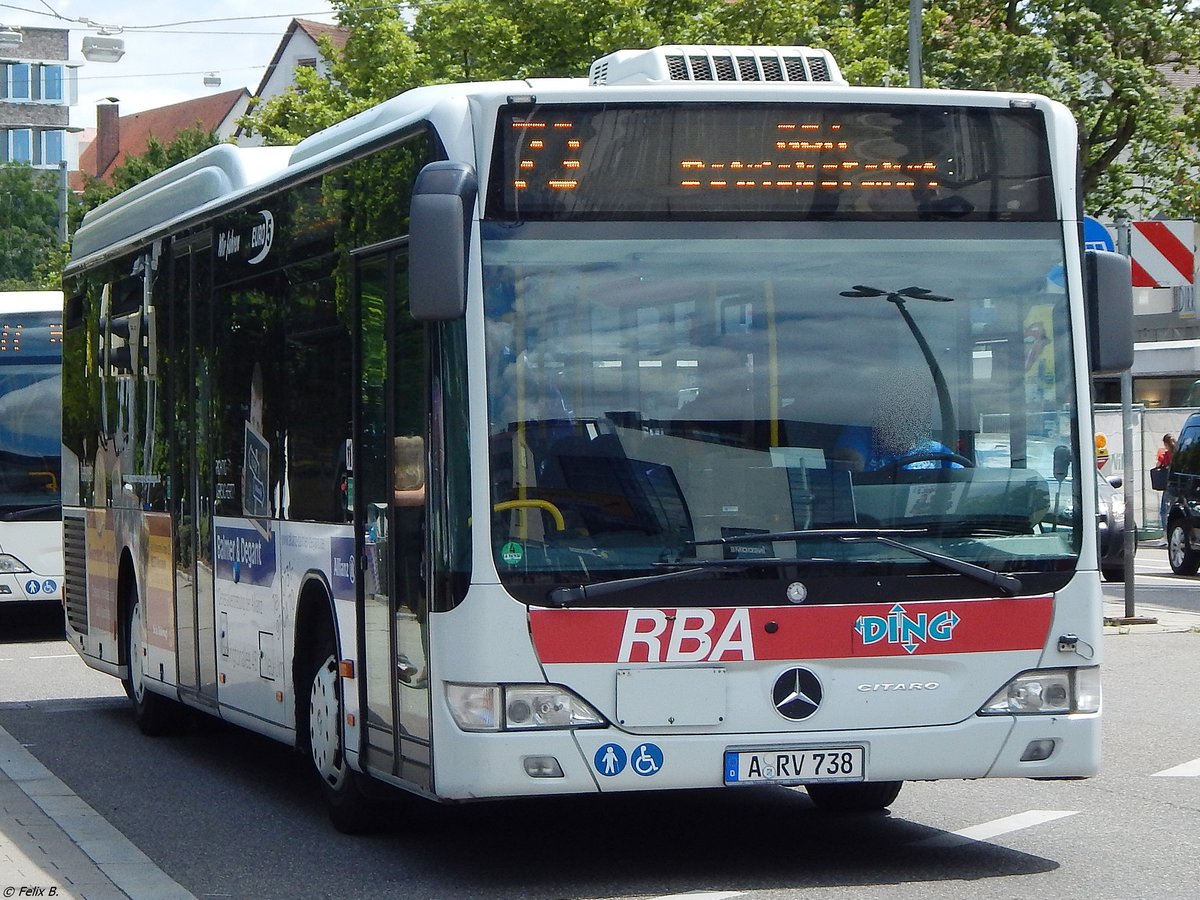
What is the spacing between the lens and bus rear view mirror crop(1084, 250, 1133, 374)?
789 cm

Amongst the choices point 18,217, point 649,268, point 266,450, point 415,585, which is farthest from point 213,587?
point 18,217

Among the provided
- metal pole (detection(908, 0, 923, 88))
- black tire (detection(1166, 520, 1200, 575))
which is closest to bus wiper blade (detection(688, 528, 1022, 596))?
metal pole (detection(908, 0, 923, 88))

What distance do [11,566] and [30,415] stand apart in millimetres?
1439

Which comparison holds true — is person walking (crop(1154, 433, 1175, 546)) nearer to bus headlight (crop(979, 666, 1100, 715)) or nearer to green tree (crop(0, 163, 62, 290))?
bus headlight (crop(979, 666, 1100, 715))

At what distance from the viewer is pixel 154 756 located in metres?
12.0

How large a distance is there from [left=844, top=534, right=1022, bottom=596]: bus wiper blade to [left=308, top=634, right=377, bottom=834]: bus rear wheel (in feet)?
8.18

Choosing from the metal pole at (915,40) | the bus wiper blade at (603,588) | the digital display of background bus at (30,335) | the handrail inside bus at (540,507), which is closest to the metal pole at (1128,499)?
the metal pole at (915,40)

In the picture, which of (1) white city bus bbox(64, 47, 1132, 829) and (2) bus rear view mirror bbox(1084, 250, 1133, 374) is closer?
(1) white city bus bbox(64, 47, 1132, 829)

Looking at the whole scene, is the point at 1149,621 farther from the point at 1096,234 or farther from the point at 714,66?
the point at 714,66

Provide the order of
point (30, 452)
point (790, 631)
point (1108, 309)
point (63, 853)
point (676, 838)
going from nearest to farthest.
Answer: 1. point (790, 631)
2. point (1108, 309)
3. point (63, 853)
4. point (676, 838)
5. point (30, 452)

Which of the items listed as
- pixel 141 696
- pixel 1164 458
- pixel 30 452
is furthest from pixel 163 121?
pixel 141 696

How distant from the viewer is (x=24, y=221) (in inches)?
3588

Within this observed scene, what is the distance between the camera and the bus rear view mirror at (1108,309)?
25.9 ft

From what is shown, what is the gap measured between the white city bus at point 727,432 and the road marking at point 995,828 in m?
0.99
